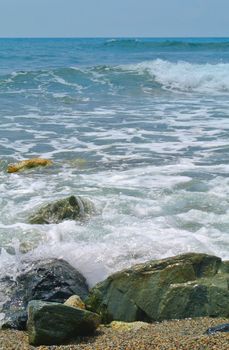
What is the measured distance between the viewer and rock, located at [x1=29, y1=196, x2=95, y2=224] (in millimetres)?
6266

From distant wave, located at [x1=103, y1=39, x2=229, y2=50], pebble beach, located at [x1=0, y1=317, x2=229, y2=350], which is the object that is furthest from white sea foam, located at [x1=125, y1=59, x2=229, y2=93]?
distant wave, located at [x1=103, y1=39, x2=229, y2=50]

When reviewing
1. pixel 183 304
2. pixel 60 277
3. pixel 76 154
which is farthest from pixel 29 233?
pixel 76 154

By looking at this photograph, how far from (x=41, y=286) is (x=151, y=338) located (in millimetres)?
1586

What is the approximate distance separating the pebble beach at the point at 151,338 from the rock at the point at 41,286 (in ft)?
2.14

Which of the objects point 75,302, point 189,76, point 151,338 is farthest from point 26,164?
point 189,76

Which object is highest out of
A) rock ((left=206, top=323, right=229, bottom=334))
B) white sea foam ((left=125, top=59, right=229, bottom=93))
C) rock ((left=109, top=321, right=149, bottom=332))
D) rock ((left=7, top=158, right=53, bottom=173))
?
rock ((left=206, top=323, right=229, bottom=334))

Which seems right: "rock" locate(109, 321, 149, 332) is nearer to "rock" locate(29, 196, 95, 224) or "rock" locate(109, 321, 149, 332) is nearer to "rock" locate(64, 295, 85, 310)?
"rock" locate(64, 295, 85, 310)

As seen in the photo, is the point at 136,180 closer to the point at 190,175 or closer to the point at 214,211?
the point at 190,175

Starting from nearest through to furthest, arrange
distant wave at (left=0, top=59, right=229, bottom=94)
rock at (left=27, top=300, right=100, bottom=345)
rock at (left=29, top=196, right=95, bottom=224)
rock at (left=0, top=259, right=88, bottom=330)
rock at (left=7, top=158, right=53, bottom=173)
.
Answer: rock at (left=27, top=300, right=100, bottom=345), rock at (left=0, top=259, right=88, bottom=330), rock at (left=29, top=196, right=95, bottom=224), rock at (left=7, top=158, right=53, bottom=173), distant wave at (left=0, top=59, right=229, bottom=94)

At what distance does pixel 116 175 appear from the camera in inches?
324

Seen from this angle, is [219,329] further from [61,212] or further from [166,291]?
[61,212]

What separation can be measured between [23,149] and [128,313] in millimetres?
6588

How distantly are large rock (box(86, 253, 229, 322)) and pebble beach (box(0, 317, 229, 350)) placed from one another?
13 centimetres

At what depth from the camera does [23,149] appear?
10398 millimetres
